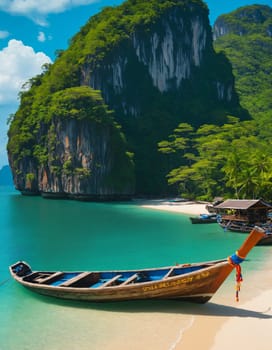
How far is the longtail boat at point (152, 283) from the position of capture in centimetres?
1395

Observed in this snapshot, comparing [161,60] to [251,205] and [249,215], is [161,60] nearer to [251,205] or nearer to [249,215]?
[249,215]

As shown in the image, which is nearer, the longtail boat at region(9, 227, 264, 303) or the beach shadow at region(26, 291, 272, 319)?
the longtail boat at region(9, 227, 264, 303)

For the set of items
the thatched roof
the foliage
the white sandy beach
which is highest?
the foliage

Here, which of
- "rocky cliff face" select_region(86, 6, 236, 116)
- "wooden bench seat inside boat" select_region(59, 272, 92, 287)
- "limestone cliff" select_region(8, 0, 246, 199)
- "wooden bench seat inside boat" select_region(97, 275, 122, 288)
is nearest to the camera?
"wooden bench seat inside boat" select_region(97, 275, 122, 288)

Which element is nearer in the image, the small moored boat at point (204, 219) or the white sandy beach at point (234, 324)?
the white sandy beach at point (234, 324)

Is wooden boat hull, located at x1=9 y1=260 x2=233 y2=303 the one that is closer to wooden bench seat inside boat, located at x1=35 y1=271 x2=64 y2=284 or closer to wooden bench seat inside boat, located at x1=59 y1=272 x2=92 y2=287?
wooden bench seat inside boat, located at x1=59 y1=272 x2=92 y2=287

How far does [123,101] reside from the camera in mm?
94750

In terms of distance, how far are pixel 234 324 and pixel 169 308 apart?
8.83 ft

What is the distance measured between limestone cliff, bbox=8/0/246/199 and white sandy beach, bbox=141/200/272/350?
6195 centimetres

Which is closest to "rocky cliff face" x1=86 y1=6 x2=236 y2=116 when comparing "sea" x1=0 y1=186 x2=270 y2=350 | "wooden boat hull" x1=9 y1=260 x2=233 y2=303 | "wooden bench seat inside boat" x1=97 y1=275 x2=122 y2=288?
"sea" x1=0 y1=186 x2=270 y2=350

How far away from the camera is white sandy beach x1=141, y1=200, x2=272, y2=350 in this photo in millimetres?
11719

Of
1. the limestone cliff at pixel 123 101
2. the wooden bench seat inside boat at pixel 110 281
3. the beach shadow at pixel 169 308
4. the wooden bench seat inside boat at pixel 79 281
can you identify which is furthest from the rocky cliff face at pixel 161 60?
the beach shadow at pixel 169 308

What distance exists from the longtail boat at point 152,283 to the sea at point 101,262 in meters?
0.54

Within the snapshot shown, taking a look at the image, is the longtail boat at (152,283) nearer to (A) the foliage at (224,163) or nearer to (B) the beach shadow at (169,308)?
(B) the beach shadow at (169,308)
